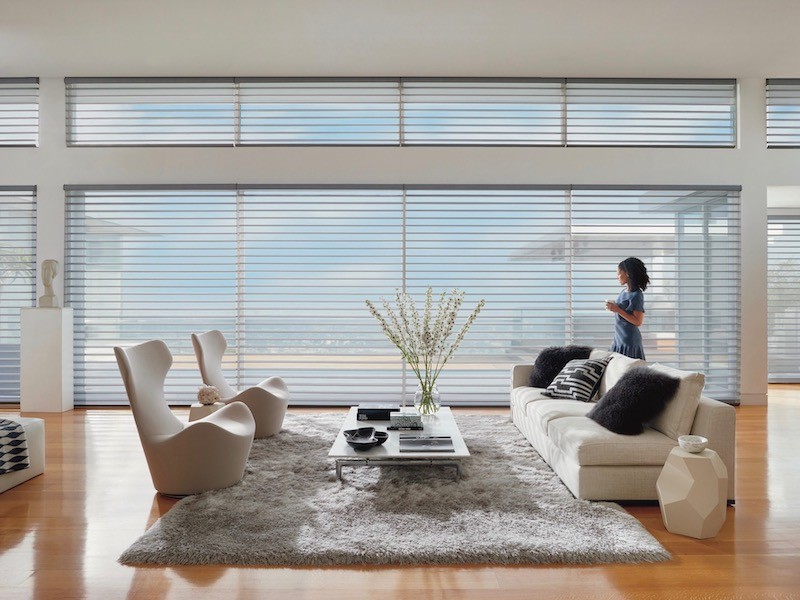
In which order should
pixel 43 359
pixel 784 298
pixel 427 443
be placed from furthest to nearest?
pixel 784 298
pixel 43 359
pixel 427 443

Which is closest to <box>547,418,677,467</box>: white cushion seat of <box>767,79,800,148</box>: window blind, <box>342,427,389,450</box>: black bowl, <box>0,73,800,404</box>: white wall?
<box>342,427,389,450</box>: black bowl

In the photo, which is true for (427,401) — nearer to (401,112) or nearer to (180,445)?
(180,445)

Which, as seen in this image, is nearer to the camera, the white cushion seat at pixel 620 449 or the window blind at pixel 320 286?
the white cushion seat at pixel 620 449

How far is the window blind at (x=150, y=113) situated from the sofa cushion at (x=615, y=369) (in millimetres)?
4526

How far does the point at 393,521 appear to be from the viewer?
3061 mm

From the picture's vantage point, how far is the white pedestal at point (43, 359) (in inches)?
240

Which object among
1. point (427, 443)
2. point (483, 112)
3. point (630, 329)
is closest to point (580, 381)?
point (630, 329)

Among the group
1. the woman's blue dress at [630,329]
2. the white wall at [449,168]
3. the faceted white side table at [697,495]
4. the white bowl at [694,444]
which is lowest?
the faceted white side table at [697,495]

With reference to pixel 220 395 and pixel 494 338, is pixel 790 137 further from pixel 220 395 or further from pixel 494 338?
pixel 220 395

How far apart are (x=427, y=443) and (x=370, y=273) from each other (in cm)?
301

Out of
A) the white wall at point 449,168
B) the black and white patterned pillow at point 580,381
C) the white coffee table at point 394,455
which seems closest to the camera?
the white coffee table at point 394,455

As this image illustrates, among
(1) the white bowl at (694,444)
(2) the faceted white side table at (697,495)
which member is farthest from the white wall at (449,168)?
(2) the faceted white side table at (697,495)

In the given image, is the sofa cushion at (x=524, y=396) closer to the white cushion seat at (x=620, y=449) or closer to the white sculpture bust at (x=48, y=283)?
the white cushion seat at (x=620, y=449)

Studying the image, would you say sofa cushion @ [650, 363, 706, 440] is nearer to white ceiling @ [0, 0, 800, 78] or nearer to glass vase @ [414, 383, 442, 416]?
glass vase @ [414, 383, 442, 416]
